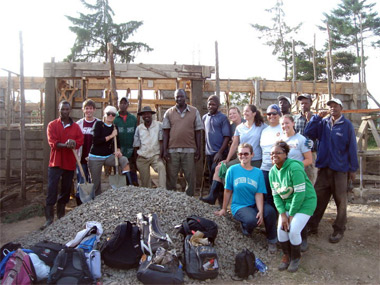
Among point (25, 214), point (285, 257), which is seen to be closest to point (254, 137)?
point (285, 257)

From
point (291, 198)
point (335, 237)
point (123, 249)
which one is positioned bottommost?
point (335, 237)

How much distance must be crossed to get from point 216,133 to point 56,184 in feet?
8.66

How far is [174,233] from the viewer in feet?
13.3

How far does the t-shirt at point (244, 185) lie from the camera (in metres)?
4.23

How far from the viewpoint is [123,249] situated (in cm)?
359

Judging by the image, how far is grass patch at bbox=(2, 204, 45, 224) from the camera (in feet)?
19.1

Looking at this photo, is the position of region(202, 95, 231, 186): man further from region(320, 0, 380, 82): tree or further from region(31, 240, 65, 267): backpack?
region(320, 0, 380, 82): tree

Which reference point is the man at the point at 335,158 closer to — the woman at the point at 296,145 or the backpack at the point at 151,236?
the woman at the point at 296,145

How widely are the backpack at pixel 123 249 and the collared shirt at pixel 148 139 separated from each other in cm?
206

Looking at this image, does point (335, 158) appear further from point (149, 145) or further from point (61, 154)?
point (61, 154)

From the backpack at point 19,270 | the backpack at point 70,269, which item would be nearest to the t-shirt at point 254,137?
the backpack at point 70,269

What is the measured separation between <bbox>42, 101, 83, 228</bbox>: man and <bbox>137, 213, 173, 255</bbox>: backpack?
194cm

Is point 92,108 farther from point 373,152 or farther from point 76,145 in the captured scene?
point 373,152

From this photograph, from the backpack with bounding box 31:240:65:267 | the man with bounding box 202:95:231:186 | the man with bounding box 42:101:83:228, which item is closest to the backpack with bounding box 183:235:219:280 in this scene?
the backpack with bounding box 31:240:65:267
